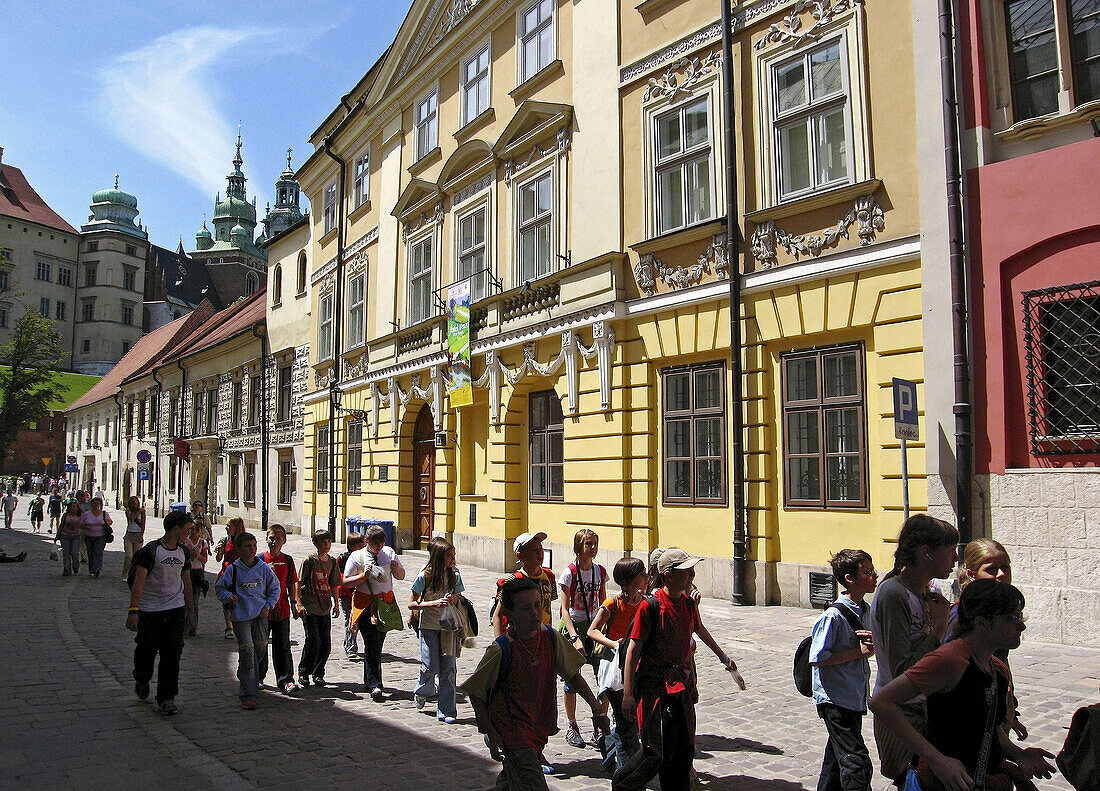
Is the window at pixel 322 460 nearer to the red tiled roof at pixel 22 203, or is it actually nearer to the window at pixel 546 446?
the window at pixel 546 446

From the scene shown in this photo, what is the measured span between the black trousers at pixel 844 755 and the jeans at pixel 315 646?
5.55 metres

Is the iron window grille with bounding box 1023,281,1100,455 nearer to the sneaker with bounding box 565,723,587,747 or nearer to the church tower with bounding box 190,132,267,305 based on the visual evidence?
the sneaker with bounding box 565,723,587,747

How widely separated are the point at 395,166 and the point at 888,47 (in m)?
15.9

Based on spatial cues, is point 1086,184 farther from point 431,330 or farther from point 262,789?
point 431,330

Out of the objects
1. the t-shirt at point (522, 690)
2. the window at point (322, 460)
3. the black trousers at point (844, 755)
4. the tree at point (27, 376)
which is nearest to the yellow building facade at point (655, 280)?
the window at point (322, 460)

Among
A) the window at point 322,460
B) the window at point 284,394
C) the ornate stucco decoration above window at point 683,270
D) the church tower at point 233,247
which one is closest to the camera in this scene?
the ornate stucco decoration above window at point 683,270

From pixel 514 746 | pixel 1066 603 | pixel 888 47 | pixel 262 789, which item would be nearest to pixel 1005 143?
pixel 888 47

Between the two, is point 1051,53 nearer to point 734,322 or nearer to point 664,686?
point 734,322

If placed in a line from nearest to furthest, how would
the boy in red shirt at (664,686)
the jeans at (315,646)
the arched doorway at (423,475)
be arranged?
1. the boy in red shirt at (664,686)
2. the jeans at (315,646)
3. the arched doorway at (423,475)

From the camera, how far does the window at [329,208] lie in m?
29.5

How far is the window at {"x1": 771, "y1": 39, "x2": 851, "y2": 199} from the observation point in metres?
12.2

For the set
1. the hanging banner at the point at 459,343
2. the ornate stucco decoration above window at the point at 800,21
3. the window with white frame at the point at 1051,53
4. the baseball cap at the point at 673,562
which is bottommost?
the baseball cap at the point at 673,562

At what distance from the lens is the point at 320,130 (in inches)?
1211

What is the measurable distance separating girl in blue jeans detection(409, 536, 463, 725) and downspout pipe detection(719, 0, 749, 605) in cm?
618
